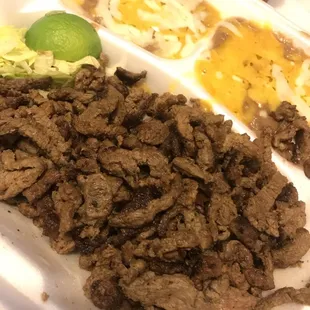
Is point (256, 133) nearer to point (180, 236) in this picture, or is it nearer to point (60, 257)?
point (180, 236)

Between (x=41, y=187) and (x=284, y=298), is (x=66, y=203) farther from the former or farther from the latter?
(x=284, y=298)

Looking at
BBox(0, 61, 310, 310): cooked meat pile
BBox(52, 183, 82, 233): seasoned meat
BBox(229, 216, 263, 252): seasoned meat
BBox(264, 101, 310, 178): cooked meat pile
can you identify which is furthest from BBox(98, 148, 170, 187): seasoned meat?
BBox(264, 101, 310, 178): cooked meat pile

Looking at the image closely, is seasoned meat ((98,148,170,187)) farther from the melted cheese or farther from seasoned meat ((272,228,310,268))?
the melted cheese

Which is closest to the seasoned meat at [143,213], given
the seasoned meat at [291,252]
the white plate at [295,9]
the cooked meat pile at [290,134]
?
the seasoned meat at [291,252]

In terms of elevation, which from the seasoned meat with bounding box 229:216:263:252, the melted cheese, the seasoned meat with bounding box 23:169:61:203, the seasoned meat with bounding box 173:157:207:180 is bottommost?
the seasoned meat with bounding box 23:169:61:203

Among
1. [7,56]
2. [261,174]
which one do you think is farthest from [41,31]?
[261,174]

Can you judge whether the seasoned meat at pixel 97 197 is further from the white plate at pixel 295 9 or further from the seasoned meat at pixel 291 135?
the white plate at pixel 295 9
